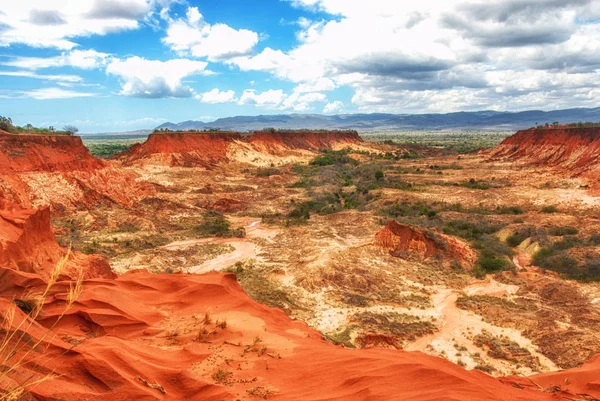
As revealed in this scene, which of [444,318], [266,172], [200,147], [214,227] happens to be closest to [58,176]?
[214,227]

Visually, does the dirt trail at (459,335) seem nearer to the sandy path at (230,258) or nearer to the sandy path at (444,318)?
the sandy path at (444,318)

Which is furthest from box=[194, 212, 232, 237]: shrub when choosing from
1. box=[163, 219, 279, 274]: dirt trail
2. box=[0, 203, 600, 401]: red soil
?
box=[0, 203, 600, 401]: red soil

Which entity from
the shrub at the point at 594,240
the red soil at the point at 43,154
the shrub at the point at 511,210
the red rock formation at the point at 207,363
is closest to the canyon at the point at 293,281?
the red rock formation at the point at 207,363

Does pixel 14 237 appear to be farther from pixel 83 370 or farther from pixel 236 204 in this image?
pixel 236 204

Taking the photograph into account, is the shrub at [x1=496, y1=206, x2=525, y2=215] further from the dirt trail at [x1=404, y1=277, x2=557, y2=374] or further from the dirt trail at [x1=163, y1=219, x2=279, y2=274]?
the dirt trail at [x1=163, y1=219, x2=279, y2=274]

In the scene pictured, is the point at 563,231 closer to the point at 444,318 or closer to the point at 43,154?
the point at 444,318

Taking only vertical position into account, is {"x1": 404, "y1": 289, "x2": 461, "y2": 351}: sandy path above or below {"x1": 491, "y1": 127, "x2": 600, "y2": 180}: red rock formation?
below
